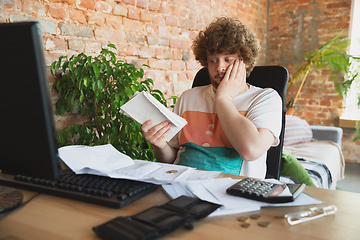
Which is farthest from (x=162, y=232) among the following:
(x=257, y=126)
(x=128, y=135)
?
(x=128, y=135)

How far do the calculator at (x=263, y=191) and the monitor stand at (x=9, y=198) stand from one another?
52 cm

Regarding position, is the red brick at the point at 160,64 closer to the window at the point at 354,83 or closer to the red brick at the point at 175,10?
the red brick at the point at 175,10

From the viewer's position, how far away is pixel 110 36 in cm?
215

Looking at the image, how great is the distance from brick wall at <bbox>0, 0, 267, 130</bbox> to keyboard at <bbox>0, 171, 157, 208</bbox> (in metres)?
1.05

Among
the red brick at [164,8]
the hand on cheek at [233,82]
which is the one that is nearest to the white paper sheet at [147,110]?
the hand on cheek at [233,82]

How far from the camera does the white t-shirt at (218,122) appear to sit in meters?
1.29

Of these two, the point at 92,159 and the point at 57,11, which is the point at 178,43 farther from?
the point at 92,159

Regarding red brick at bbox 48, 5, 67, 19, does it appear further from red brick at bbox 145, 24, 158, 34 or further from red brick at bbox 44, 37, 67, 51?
red brick at bbox 145, 24, 158, 34

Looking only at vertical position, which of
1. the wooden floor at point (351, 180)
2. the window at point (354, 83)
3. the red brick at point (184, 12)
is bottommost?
the wooden floor at point (351, 180)

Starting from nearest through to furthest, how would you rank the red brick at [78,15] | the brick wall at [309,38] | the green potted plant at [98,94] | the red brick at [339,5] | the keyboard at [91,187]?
the keyboard at [91,187], the green potted plant at [98,94], the red brick at [78,15], the red brick at [339,5], the brick wall at [309,38]

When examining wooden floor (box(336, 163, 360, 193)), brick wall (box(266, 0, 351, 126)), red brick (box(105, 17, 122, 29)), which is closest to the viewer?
Answer: red brick (box(105, 17, 122, 29))

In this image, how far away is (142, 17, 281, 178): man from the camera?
119 centimetres

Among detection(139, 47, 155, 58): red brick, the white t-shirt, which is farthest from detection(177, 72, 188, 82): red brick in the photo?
the white t-shirt

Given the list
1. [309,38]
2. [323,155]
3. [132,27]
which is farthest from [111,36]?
[309,38]
